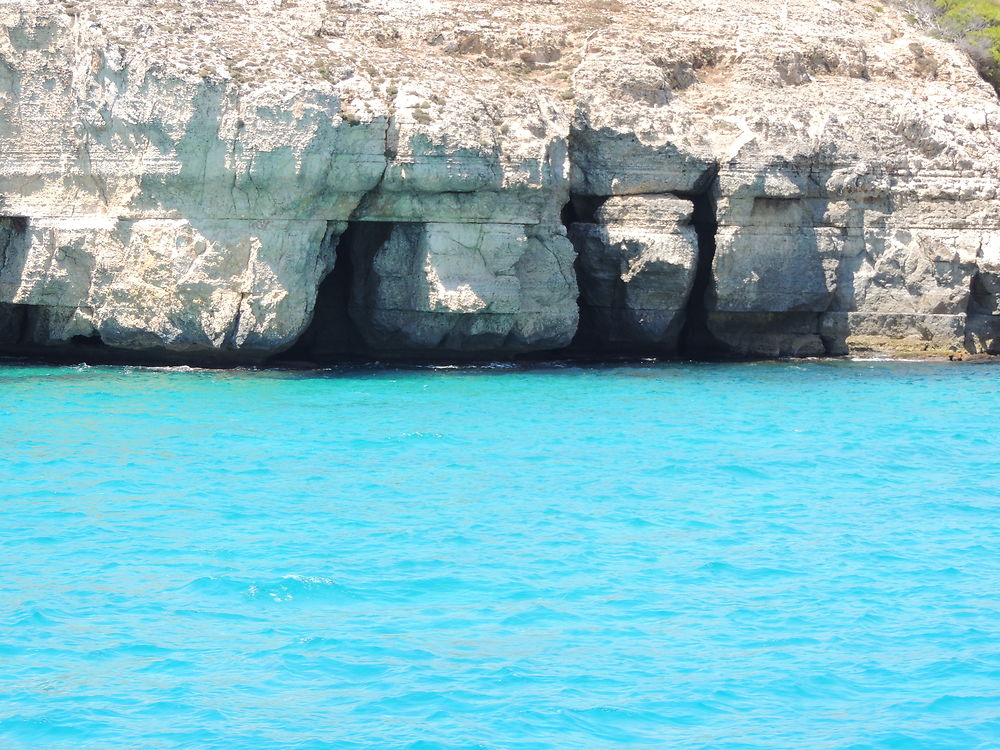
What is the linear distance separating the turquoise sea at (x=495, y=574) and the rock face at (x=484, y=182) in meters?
3.59

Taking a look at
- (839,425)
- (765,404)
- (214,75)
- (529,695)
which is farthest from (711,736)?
(214,75)

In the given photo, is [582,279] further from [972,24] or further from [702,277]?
[972,24]

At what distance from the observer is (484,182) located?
81.7 feet

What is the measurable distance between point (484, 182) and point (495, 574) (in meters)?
13.3

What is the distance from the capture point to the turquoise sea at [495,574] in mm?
9672

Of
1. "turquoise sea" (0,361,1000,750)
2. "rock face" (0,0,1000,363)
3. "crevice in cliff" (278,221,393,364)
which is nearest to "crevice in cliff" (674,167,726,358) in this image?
"rock face" (0,0,1000,363)

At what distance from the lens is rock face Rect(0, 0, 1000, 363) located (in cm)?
2450

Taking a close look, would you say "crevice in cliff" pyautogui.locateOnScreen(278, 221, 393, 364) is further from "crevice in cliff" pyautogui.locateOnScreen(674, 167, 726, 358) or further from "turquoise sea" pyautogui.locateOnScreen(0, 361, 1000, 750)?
"crevice in cliff" pyautogui.locateOnScreen(674, 167, 726, 358)

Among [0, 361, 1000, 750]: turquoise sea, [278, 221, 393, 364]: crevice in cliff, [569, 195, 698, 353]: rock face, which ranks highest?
[569, 195, 698, 353]: rock face

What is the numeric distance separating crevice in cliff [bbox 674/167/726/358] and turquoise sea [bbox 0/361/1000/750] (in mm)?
6313

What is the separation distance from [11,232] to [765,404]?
14.2 metres

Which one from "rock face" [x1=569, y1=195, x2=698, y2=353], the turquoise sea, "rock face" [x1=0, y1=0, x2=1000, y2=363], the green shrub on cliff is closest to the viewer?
the turquoise sea

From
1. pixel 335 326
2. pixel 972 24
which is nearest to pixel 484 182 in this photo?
pixel 335 326

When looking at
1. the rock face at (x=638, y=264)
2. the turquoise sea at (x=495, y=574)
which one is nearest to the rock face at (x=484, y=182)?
the rock face at (x=638, y=264)
